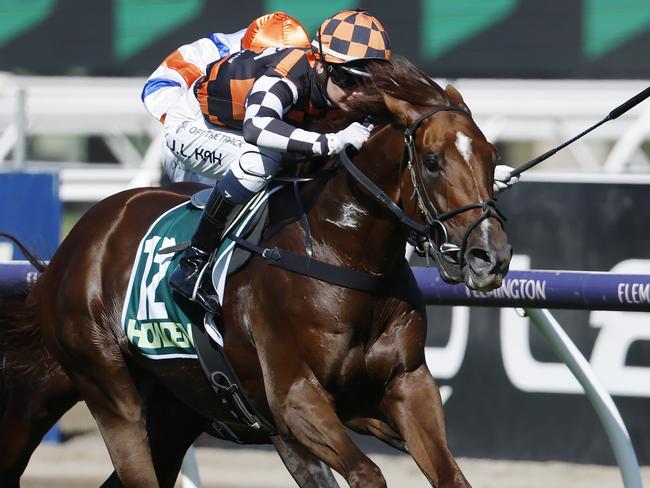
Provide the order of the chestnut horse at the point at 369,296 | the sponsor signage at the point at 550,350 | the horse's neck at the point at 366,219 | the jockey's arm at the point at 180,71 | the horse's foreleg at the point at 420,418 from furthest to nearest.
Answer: the sponsor signage at the point at 550,350 → the jockey's arm at the point at 180,71 → the horse's neck at the point at 366,219 → the horse's foreleg at the point at 420,418 → the chestnut horse at the point at 369,296

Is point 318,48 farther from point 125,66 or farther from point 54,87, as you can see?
point 54,87

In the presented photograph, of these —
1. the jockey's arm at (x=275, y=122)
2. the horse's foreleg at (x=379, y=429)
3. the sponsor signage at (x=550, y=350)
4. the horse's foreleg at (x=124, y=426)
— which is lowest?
the sponsor signage at (x=550, y=350)

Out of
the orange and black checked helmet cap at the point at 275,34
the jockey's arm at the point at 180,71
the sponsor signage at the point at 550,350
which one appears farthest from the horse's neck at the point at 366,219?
the sponsor signage at the point at 550,350

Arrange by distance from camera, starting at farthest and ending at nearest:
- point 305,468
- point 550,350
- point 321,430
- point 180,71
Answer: point 550,350 → point 180,71 → point 305,468 → point 321,430

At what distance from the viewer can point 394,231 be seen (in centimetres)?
363

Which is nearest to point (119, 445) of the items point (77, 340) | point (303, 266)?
point (77, 340)

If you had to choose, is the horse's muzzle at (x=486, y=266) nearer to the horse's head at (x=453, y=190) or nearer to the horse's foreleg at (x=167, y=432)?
the horse's head at (x=453, y=190)

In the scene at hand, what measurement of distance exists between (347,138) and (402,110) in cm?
16

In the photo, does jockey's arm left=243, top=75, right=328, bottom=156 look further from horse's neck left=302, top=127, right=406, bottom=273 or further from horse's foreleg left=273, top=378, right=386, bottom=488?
horse's foreleg left=273, top=378, right=386, bottom=488

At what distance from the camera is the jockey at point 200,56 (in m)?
4.50

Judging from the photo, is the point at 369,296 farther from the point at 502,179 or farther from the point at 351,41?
the point at 351,41

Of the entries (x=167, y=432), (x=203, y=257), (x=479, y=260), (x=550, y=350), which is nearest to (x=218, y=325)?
(x=203, y=257)

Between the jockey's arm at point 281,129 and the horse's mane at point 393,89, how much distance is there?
0.06 metres

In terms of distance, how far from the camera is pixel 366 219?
3656mm
